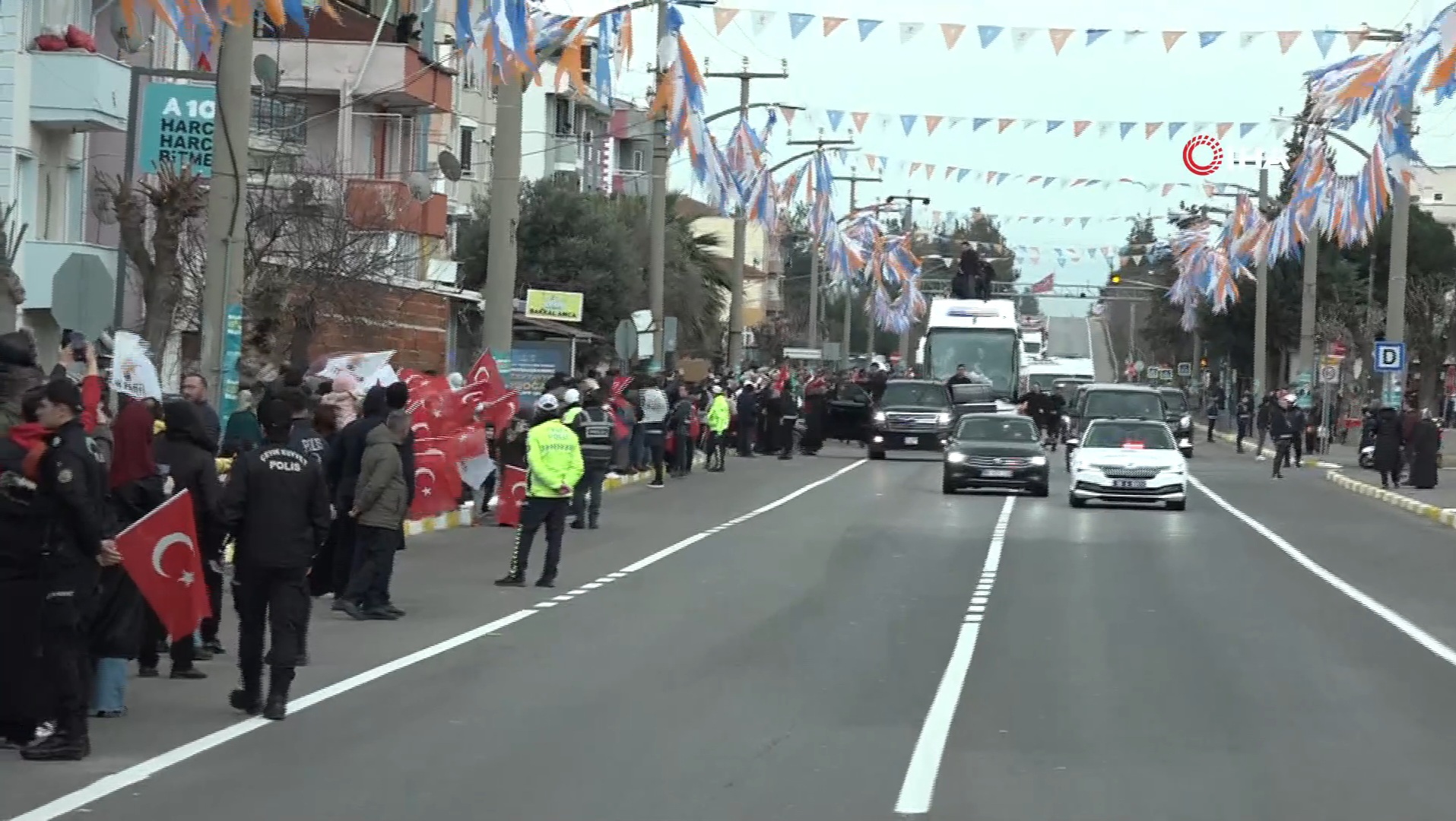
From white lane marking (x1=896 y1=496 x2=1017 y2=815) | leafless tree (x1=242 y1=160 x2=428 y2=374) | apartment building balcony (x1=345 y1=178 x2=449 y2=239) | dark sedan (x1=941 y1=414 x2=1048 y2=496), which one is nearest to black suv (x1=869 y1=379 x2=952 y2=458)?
apartment building balcony (x1=345 y1=178 x2=449 y2=239)

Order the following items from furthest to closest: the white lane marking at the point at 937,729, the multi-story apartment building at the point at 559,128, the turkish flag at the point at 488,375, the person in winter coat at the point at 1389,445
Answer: the multi-story apartment building at the point at 559,128
the person in winter coat at the point at 1389,445
the turkish flag at the point at 488,375
the white lane marking at the point at 937,729

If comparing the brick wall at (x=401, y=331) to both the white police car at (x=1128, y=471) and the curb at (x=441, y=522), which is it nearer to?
the curb at (x=441, y=522)

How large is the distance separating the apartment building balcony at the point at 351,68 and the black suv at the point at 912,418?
484 inches

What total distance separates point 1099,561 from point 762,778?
13841 mm

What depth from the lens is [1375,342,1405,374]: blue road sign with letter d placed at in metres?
43.2

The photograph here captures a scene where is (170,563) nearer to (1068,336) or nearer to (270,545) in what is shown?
(270,545)

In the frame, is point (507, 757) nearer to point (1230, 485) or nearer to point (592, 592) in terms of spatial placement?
point (592, 592)

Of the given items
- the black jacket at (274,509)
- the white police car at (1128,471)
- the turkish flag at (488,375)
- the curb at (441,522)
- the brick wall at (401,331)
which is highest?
the brick wall at (401,331)

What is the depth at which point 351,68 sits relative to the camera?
45.5 m

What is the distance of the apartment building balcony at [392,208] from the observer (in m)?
41.2

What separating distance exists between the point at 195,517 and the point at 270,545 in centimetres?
170

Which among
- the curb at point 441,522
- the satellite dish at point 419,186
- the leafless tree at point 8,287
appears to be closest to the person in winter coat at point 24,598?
the leafless tree at point 8,287

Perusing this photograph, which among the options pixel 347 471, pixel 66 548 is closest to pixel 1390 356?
pixel 347 471

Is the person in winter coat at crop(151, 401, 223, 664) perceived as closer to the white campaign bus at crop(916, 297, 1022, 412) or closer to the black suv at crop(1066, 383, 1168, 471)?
the black suv at crop(1066, 383, 1168, 471)
